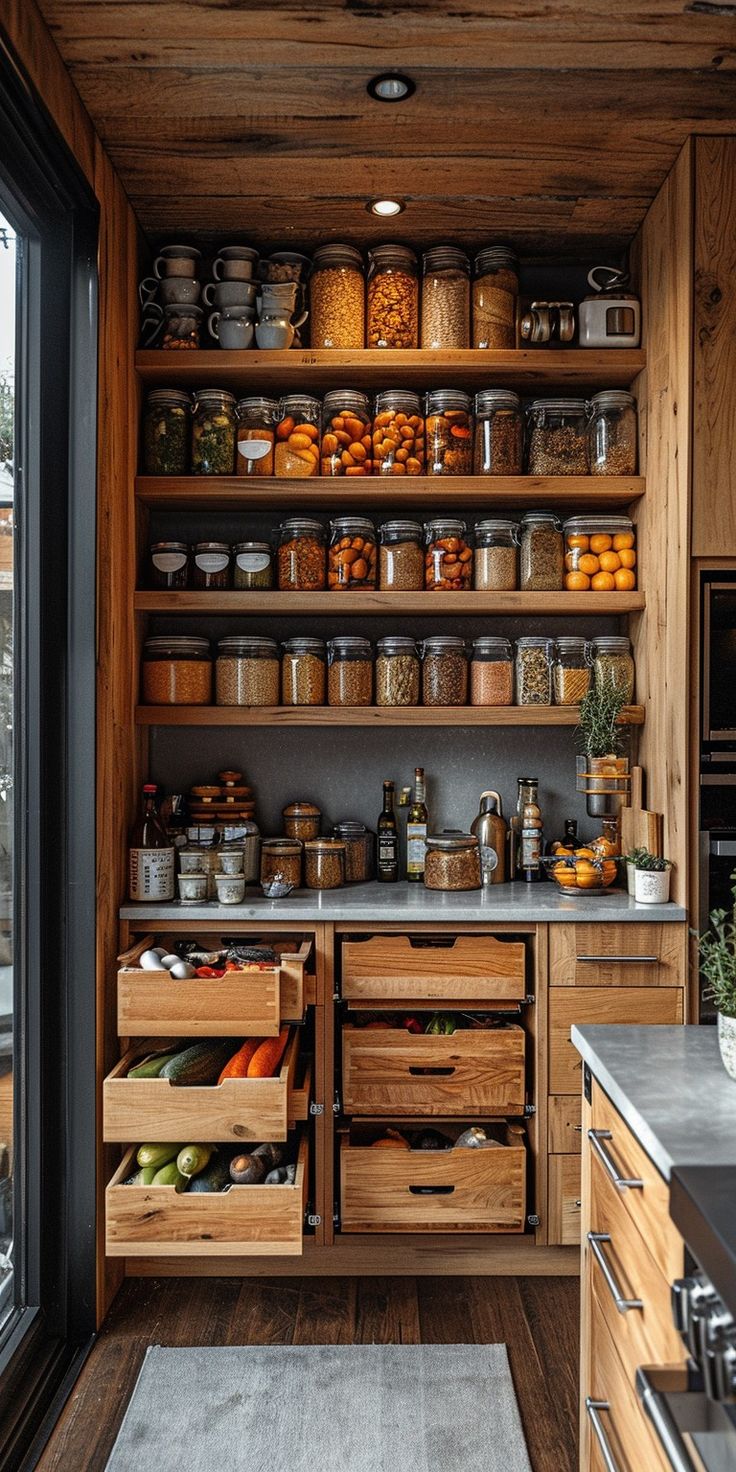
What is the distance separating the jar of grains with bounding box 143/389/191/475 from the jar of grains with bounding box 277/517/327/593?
1.11 ft

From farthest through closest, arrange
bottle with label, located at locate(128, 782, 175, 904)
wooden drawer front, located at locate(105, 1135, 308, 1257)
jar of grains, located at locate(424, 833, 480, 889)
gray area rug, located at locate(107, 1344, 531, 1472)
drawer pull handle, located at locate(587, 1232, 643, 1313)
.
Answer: jar of grains, located at locate(424, 833, 480, 889)
bottle with label, located at locate(128, 782, 175, 904)
wooden drawer front, located at locate(105, 1135, 308, 1257)
gray area rug, located at locate(107, 1344, 531, 1472)
drawer pull handle, located at locate(587, 1232, 643, 1313)

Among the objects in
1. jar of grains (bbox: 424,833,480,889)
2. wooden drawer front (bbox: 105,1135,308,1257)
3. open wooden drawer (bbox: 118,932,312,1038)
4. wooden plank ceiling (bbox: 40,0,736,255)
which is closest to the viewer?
wooden plank ceiling (bbox: 40,0,736,255)

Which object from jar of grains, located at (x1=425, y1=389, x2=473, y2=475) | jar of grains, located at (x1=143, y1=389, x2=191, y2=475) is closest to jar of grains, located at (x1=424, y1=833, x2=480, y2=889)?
jar of grains, located at (x1=425, y1=389, x2=473, y2=475)

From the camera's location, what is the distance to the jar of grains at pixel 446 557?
2.78 m

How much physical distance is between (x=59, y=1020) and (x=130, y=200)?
2037mm

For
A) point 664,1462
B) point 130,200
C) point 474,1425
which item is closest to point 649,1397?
point 664,1462

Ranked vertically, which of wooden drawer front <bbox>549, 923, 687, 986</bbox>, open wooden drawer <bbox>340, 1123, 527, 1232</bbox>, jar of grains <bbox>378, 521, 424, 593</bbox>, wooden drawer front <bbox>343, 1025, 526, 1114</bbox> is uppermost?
jar of grains <bbox>378, 521, 424, 593</bbox>

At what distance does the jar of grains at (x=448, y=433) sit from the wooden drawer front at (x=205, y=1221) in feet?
5.90

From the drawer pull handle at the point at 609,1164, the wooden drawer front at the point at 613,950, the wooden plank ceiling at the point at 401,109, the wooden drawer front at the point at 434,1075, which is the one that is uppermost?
the wooden plank ceiling at the point at 401,109

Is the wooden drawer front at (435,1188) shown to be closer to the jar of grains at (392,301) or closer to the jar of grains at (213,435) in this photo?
the jar of grains at (213,435)

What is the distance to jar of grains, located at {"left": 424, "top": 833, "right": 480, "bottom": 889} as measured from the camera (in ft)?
8.89

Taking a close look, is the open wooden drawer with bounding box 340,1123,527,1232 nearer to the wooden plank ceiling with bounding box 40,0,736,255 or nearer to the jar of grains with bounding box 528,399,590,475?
the jar of grains with bounding box 528,399,590,475

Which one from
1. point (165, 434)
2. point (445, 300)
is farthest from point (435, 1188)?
point (445, 300)

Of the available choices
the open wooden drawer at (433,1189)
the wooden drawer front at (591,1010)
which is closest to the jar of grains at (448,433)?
the wooden drawer front at (591,1010)
